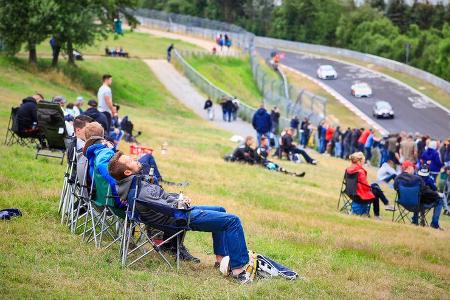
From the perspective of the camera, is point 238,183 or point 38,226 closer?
point 38,226

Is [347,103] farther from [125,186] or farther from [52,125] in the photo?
[125,186]

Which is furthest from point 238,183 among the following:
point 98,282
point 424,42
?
point 424,42

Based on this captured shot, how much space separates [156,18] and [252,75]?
2933 cm

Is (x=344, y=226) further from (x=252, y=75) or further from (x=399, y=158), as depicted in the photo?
(x=252, y=75)

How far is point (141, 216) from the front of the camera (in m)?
9.38

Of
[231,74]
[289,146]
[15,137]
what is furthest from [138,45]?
[15,137]

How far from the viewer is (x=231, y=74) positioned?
66.3 m

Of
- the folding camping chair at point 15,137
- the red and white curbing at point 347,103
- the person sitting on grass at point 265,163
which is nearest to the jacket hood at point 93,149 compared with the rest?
the folding camping chair at point 15,137

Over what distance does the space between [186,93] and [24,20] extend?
1383cm

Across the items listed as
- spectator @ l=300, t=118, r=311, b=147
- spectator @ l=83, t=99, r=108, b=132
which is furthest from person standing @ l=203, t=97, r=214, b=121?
spectator @ l=83, t=99, r=108, b=132

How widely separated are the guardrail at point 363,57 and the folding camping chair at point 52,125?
2263 inches

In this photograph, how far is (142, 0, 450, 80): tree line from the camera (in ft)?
354

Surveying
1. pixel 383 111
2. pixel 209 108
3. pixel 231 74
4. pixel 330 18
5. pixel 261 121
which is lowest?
pixel 383 111

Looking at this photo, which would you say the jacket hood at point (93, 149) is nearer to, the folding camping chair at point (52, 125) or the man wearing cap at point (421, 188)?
the folding camping chair at point (52, 125)
